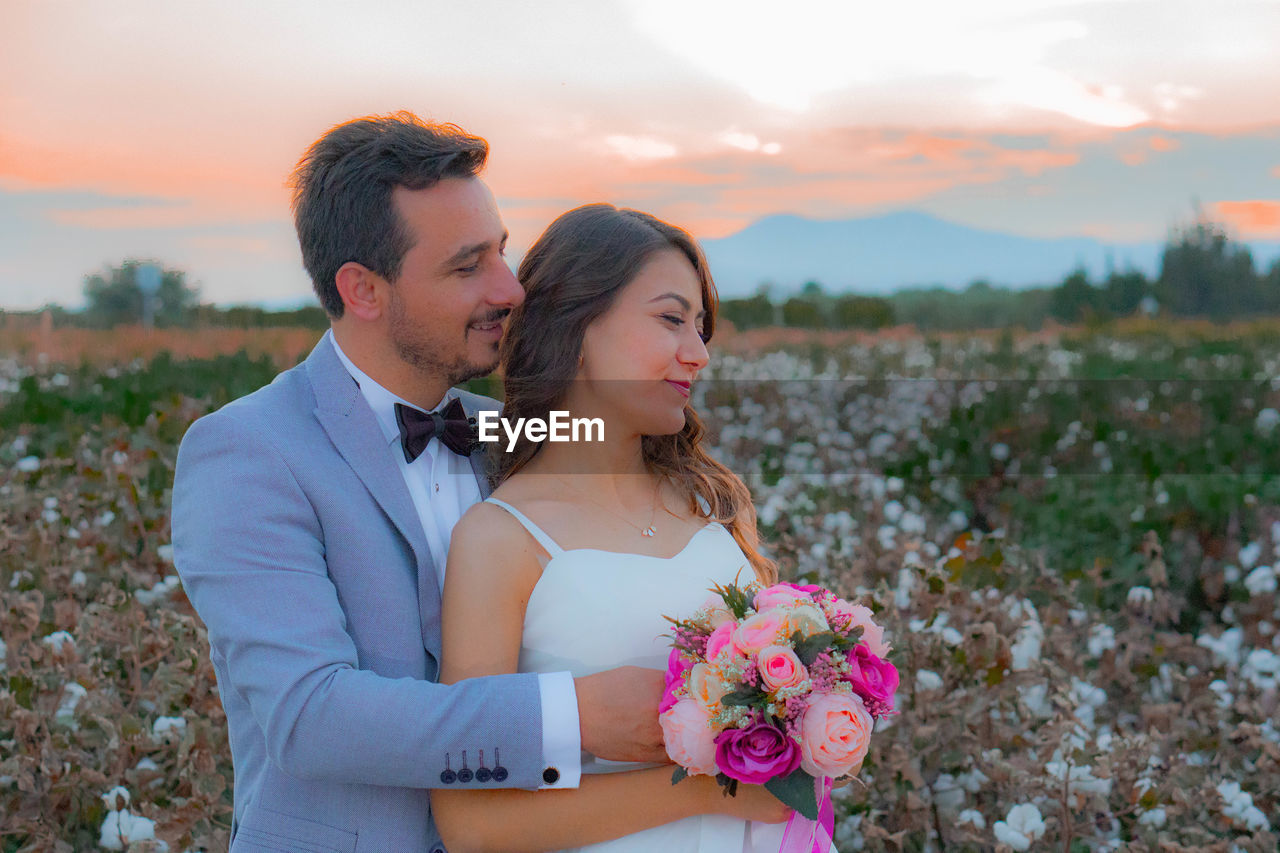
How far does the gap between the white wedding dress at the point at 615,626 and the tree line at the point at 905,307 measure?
1305 centimetres

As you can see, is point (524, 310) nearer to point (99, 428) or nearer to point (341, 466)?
point (341, 466)

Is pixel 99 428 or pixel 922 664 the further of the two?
pixel 99 428

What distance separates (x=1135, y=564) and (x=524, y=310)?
14.6 feet

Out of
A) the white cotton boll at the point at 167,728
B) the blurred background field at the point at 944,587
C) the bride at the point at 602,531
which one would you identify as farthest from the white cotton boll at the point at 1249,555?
the white cotton boll at the point at 167,728

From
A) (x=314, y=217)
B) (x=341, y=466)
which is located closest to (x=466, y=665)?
(x=341, y=466)

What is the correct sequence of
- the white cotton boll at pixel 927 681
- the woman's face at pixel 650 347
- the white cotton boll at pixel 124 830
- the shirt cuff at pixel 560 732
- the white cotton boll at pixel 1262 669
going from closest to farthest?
the shirt cuff at pixel 560 732 → the woman's face at pixel 650 347 → the white cotton boll at pixel 124 830 → the white cotton boll at pixel 927 681 → the white cotton boll at pixel 1262 669

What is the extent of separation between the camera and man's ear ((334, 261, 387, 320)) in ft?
9.16

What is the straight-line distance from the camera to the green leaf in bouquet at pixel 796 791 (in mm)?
2148

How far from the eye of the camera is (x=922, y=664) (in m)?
4.28

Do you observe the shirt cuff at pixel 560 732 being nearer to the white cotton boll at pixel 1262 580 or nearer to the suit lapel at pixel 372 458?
the suit lapel at pixel 372 458

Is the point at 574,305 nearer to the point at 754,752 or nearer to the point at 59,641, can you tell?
the point at 754,752

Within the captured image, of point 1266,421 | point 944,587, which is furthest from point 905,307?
point 944,587

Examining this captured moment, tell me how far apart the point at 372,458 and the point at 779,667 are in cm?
106

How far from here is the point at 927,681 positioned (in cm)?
403
